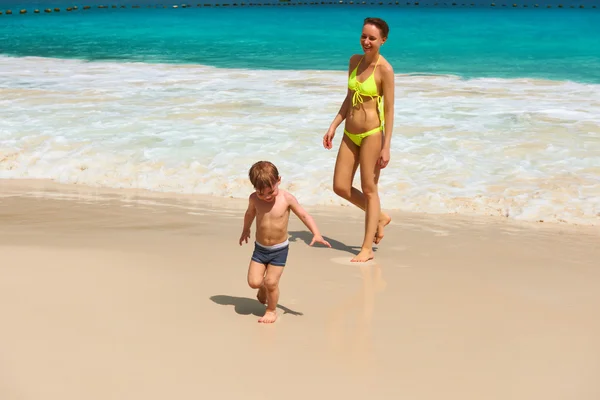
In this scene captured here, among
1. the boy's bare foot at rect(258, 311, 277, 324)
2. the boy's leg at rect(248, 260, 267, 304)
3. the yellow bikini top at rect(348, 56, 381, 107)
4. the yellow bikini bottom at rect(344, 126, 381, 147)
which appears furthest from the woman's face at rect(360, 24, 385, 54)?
the boy's bare foot at rect(258, 311, 277, 324)

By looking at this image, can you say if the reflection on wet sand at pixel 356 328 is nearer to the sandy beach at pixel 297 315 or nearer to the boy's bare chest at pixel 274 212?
the sandy beach at pixel 297 315

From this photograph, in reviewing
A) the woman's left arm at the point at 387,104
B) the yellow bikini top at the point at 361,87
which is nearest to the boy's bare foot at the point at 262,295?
the woman's left arm at the point at 387,104

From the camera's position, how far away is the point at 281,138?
35.4ft

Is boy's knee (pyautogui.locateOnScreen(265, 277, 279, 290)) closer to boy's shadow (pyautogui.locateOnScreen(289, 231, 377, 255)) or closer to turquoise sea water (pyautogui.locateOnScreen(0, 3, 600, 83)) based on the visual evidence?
boy's shadow (pyautogui.locateOnScreen(289, 231, 377, 255))

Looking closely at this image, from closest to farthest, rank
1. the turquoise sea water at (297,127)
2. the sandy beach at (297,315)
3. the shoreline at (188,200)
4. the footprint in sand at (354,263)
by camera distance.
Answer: the sandy beach at (297,315) → the footprint in sand at (354,263) → the shoreline at (188,200) → the turquoise sea water at (297,127)

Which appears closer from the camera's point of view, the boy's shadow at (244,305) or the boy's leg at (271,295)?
the boy's leg at (271,295)

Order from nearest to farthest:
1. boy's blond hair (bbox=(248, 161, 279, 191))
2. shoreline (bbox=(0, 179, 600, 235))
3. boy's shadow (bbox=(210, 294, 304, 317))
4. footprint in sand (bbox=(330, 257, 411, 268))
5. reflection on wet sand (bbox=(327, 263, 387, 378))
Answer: reflection on wet sand (bbox=(327, 263, 387, 378))
boy's blond hair (bbox=(248, 161, 279, 191))
boy's shadow (bbox=(210, 294, 304, 317))
footprint in sand (bbox=(330, 257, 411, 268))
shoreline (bbox=(0, 179, 600, 235))

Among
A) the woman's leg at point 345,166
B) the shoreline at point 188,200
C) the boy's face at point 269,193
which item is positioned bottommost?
the shoreline at point 188,200

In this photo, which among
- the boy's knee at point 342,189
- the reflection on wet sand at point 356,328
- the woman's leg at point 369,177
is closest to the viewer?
the reflection on wet sand at point 356,328

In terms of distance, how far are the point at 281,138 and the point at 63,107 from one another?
4412mm

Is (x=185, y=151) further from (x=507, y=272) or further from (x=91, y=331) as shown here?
(x=91, y=331)

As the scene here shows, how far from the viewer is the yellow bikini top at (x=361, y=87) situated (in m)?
5.75

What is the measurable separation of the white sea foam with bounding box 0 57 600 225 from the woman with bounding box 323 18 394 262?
6.60 ft

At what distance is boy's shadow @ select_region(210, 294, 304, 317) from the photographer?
462 cm
